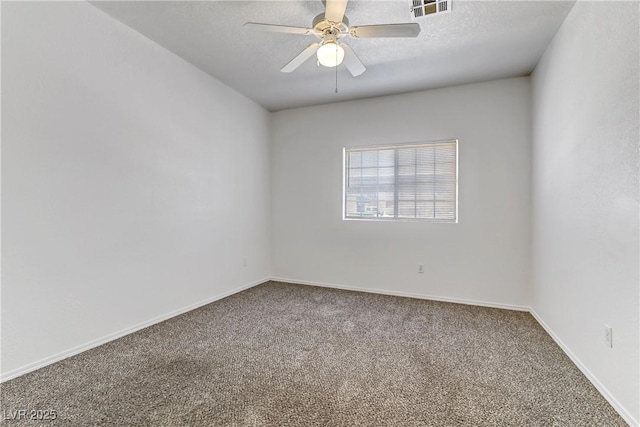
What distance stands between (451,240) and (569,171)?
1.53 meters

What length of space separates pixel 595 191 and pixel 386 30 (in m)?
1.73

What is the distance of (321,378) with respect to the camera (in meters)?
1.95

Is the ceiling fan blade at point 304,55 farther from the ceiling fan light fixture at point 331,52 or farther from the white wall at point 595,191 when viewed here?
the white wall at point 595,191

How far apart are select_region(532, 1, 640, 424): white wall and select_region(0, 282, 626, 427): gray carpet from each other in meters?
0.26

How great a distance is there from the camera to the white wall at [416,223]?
3365 millimetres

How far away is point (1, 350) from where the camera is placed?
186cm

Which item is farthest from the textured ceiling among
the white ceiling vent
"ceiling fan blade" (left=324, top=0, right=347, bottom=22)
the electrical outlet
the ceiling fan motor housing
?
the electrical outlet

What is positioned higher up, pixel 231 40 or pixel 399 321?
pixel 231 40

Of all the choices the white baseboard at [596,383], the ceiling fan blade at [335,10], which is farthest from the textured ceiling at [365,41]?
the white baseboard at [596,383]

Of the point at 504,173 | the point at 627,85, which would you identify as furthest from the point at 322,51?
the point at 504,173

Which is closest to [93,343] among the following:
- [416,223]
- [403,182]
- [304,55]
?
[304,55]

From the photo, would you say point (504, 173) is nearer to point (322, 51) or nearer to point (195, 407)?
point (322, 51)

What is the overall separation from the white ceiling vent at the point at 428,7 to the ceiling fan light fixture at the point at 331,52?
67 centimetres

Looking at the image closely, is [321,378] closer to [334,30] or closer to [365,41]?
[334,30]
